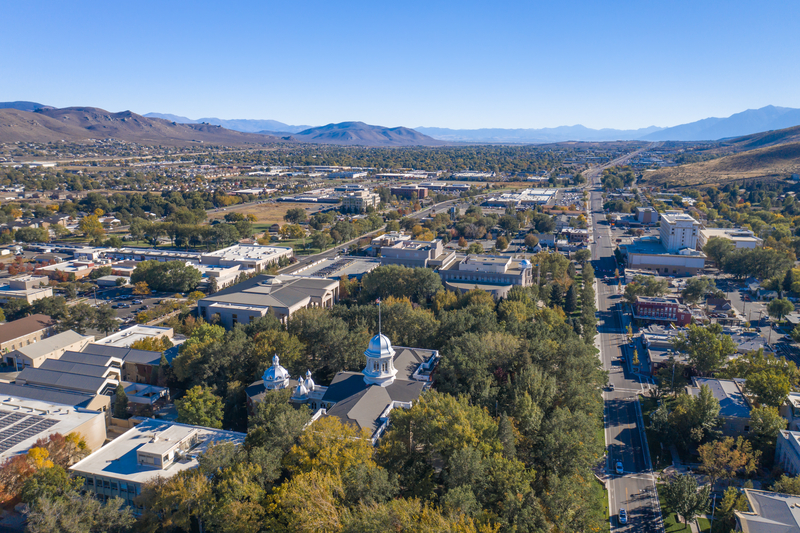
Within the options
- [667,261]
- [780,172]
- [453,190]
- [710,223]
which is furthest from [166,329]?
[780,172]

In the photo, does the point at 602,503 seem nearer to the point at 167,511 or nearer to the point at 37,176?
the point at 167,511

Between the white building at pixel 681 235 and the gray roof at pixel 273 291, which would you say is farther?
the white building at pixel 681 235

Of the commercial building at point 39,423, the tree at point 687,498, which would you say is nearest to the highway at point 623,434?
the tree at point 687,498

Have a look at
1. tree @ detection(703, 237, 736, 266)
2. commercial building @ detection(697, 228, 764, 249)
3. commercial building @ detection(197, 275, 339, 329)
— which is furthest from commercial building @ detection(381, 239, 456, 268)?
commercial building @ detection(697, 228, 764, 249)

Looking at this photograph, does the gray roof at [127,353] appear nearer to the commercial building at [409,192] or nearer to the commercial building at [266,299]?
the commercial building at [266,299]

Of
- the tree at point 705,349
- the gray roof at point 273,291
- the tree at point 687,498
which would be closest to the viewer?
the tree at point 687,498

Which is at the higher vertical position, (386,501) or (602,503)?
(386,501)

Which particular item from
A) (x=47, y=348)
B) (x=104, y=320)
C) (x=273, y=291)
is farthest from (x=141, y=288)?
(x=47, y=348)

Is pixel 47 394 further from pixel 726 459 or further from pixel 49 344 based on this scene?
pixel 726 459
